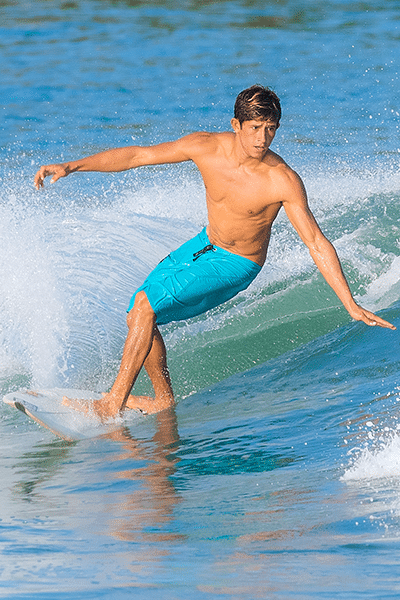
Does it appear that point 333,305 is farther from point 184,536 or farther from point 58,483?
point 184,536

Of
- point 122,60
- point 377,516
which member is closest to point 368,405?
point 377,516

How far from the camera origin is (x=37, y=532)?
317cm

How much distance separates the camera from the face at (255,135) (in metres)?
4.18

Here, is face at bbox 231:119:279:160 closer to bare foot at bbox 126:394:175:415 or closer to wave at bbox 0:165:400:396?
bare foot at bbox 126:394:175:415

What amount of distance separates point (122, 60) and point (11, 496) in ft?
55.7

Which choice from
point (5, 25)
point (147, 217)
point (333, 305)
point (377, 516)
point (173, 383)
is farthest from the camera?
point (5, 25)

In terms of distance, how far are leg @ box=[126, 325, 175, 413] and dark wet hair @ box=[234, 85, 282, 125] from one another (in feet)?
4.51

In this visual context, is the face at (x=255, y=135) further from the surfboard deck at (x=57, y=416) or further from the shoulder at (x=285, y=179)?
the surfboard deck at (x=57, y=416)

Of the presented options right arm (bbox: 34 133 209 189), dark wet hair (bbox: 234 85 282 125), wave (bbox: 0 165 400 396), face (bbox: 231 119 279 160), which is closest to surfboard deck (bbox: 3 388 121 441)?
wave (bbox: 0 165 400 396)

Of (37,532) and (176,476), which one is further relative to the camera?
(176,476)

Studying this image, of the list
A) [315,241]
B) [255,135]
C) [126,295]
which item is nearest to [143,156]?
[255,135]

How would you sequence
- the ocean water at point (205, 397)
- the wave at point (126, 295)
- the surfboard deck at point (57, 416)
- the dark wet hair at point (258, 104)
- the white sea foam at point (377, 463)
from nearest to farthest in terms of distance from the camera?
the ocean water at point (205, 397)
the white sea foam at point (377, 463)
the dark wet hair at point (258, 104)
the surfboard deck at point (57, 416)
the wave at point (126, 295)

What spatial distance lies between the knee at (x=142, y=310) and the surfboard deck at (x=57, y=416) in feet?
1.69

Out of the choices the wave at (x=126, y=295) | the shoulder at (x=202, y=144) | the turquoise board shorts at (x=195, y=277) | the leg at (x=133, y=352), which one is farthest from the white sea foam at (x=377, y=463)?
the wave at (x=126, y=295)
